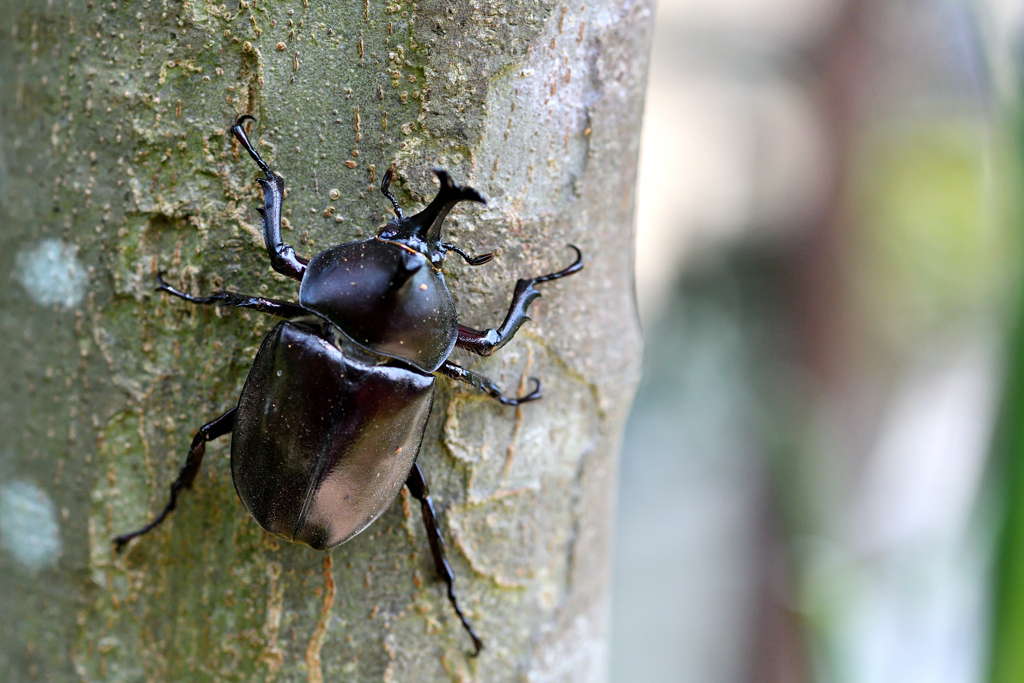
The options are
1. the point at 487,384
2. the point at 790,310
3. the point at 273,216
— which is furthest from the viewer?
the point at 790,310

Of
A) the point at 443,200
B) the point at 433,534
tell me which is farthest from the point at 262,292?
the point at 433,534

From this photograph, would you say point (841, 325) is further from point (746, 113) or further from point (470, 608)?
point (470, 608)

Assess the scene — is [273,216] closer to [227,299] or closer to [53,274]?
[227,299]

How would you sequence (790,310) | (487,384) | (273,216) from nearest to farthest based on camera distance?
(273,216)
(487,384)
(790,310)

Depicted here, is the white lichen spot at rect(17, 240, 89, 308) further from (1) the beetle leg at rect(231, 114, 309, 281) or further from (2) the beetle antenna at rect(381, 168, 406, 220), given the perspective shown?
(2) the beetle antenna at rect(381, 168, 406, 220)

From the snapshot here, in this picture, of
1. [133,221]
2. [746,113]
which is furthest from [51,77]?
[746,113]

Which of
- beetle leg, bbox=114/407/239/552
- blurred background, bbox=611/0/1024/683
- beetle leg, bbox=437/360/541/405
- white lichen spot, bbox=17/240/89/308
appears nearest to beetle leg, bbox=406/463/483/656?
beetle leg, bbox=437/360/541/405

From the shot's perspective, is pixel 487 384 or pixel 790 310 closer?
pixel 487 384
